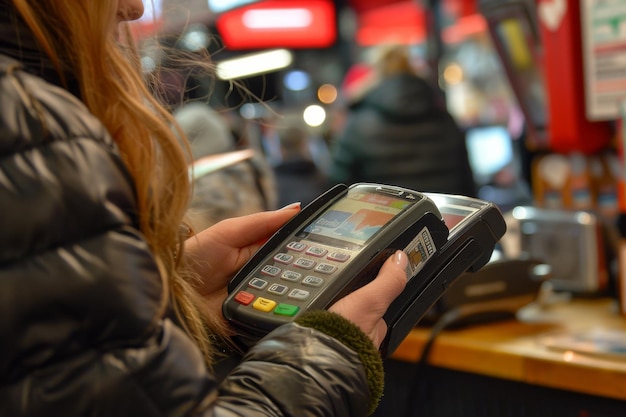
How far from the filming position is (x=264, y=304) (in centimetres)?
97

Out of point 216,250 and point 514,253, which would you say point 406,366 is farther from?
point 216,250

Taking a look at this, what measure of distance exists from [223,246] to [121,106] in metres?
0.34

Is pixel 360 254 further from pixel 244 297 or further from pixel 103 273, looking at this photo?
pixel 103 273

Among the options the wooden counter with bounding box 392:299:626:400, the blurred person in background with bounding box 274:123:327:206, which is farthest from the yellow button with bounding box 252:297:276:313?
the blurred person in background with bounding box 274:123:327:206

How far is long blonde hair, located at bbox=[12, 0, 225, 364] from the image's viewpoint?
0.79m

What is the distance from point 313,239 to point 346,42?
31.0ft

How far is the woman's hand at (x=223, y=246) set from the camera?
3.68 feet

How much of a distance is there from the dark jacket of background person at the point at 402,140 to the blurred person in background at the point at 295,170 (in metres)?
1.21

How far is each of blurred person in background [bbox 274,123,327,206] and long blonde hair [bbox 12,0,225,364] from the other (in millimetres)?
3524

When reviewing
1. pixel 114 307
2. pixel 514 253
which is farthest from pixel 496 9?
pixel 114 307

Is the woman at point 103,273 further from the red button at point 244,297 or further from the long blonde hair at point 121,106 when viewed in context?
the red button at point 244,297

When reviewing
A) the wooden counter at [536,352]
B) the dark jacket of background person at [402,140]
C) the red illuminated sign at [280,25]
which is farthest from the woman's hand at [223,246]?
the red illuminated sign at [280,25]

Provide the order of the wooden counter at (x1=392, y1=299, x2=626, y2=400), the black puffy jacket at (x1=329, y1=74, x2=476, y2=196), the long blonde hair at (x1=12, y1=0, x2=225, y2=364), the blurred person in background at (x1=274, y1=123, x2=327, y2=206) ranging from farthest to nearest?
1. the blurred person in background at (x1=274, y1=123, x2=327, y2=206)
2. the black puffy jacket at (x1=329, y1=74, x2=476, y2=196)
3. the wooden counter at (x1=392, y1=299, x2=626, y2=400)
4. the long blonde hair at (x1=12, y1=0, x2=225, y2=364)

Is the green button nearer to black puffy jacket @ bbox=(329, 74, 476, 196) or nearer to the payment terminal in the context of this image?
the payment terminal
